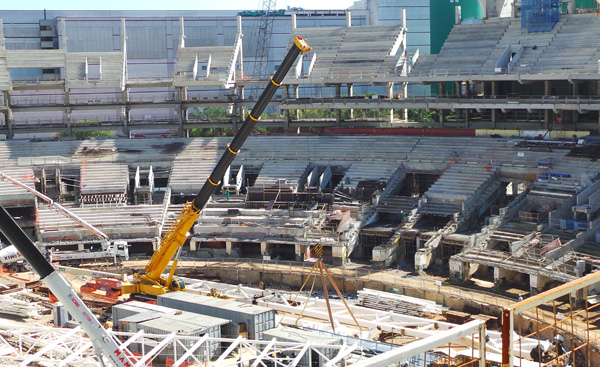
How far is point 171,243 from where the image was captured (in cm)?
3566

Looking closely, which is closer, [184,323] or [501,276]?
[184,323]

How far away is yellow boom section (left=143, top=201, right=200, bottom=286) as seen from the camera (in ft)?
116

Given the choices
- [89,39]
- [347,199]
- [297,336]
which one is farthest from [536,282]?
[89,39]

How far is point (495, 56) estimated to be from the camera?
5172cm

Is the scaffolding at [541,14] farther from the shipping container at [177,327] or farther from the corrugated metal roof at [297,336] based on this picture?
the shipping container at [177,327]

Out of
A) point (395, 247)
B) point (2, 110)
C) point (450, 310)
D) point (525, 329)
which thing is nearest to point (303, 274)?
point (395, 247)

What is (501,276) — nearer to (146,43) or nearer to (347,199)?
(347,199)

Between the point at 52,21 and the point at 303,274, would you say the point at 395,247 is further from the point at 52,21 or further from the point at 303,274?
the point at 52,21

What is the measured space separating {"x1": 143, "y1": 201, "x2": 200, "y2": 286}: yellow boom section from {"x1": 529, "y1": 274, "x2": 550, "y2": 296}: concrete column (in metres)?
14.2

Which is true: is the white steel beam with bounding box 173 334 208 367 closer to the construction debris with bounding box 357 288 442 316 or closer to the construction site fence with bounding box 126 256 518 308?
the construction debris with bounding box 357 288 442 316

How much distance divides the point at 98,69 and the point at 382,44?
830 inches

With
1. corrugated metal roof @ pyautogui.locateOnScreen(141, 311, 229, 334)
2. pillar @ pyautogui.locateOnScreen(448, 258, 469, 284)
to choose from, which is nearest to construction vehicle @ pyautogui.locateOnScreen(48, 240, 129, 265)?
corrugated metal roof @ pyautogui.locateOnScreen(141, 311, 229, 334)

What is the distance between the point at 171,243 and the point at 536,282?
15.3m

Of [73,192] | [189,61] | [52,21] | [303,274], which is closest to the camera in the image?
[303,274]
